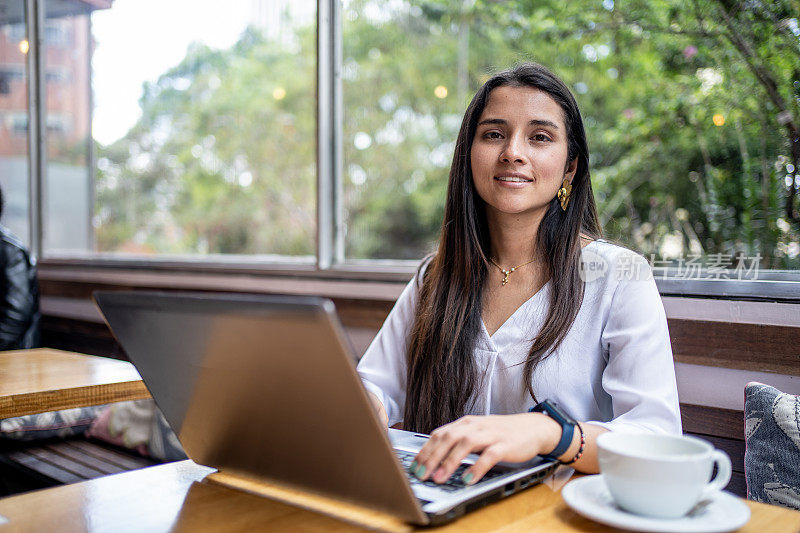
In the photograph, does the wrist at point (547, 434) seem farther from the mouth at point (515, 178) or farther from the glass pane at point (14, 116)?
the glass pane at point (14, 116)

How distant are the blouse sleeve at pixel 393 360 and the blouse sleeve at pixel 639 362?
42 centimetres

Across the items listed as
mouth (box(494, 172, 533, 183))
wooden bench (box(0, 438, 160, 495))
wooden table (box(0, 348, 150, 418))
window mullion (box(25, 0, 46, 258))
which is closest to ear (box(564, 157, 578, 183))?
mouth (box(494, 172, 533, 183))

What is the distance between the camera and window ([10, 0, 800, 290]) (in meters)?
2.16

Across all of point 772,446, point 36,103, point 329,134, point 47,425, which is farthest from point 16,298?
point 772,446

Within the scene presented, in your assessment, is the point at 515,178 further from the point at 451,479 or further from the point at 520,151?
the point at 451,479

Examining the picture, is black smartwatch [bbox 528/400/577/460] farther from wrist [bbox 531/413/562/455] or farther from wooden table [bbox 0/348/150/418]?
wooden table [bbox 0/348/150/418]

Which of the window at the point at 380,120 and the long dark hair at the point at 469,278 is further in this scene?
the window at the point at 380,120

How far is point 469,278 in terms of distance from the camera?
1454 mm

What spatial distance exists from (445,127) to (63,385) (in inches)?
211

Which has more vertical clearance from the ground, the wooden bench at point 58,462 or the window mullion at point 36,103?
the window mullion at point 36,103

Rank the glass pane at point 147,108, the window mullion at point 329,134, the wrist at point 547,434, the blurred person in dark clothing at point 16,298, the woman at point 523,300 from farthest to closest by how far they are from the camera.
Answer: the glass pane at point 147,108 < the blurred person in dark clothing at point 16,298 < the window mullion at point 329,134 < the woman at point 523,300 < the wrist at point 547,434

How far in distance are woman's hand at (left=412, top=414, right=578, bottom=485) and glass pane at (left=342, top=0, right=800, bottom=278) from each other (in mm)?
792

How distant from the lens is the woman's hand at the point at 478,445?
851 mm

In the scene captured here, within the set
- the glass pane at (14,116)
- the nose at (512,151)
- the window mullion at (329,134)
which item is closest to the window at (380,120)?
the window mullion at (329,134)
